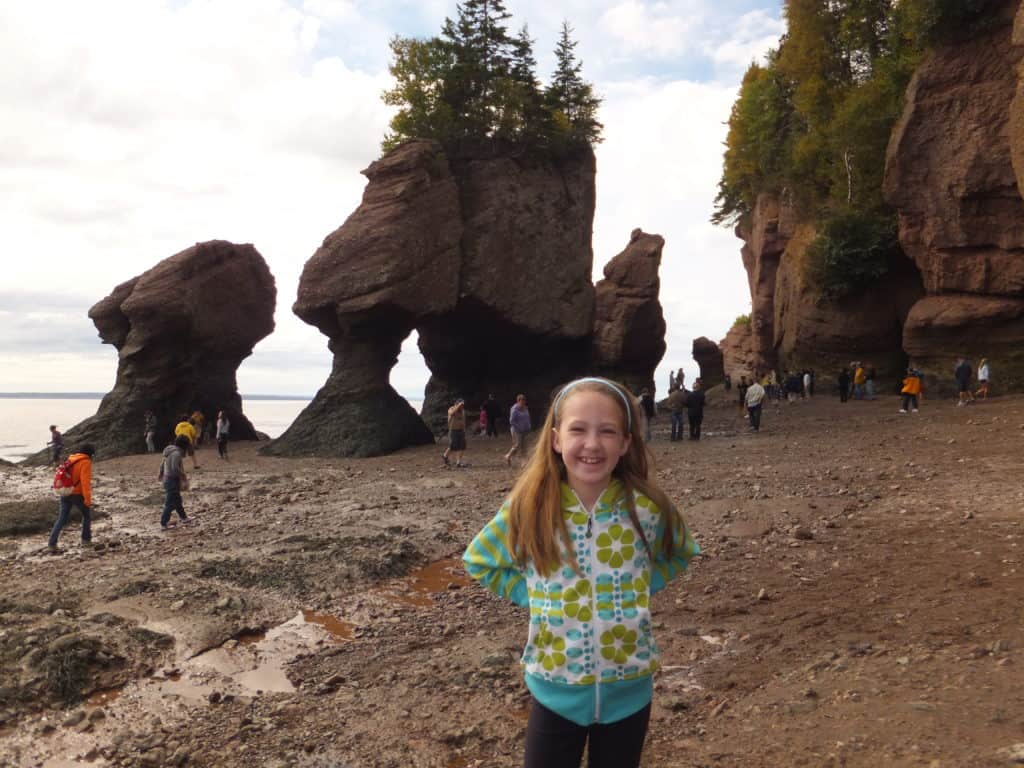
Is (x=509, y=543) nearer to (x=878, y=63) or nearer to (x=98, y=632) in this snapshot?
(x=98, y=632)

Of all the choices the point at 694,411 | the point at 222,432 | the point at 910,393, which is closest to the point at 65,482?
the point at 222,432

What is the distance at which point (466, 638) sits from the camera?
273 inches

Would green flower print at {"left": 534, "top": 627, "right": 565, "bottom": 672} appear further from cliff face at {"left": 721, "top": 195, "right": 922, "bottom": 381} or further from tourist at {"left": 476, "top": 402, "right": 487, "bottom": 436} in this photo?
cliff face at {"left": 721, "top": 195, "right": 922, "bottom": 381}

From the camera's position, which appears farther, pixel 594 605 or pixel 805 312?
pixel 805 312

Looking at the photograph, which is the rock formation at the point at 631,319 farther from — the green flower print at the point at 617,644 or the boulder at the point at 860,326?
the green flower print at the point at 617,644

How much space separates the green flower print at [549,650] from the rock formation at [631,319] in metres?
36.6

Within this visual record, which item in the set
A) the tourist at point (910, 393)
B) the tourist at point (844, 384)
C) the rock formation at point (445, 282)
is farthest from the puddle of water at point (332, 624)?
the tourist at point (844, 384)

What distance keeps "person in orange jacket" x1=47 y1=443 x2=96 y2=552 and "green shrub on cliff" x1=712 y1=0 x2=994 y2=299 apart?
29.7 m

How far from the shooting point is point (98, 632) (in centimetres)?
693

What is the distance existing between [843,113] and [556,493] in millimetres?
37391

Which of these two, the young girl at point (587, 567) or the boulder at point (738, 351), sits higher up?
the boulder at point (738, 351)

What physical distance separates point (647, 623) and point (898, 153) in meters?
30.9

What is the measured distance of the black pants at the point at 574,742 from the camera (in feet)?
9.57

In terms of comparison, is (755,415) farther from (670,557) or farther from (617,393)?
(617,393)
